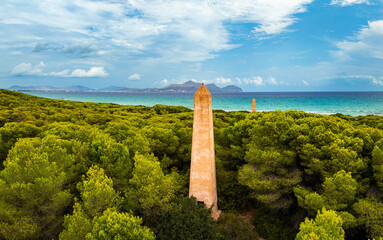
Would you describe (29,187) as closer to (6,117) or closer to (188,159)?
(188,159)

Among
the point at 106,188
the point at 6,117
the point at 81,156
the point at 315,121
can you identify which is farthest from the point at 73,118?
the point at 315,121

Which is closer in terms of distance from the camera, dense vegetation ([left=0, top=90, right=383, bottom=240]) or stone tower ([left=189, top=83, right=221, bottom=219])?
dense vegetation ([left=0, top=90, right=383, bottom=240])

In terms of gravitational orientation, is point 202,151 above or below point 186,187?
above

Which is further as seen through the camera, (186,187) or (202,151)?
(186,187)
